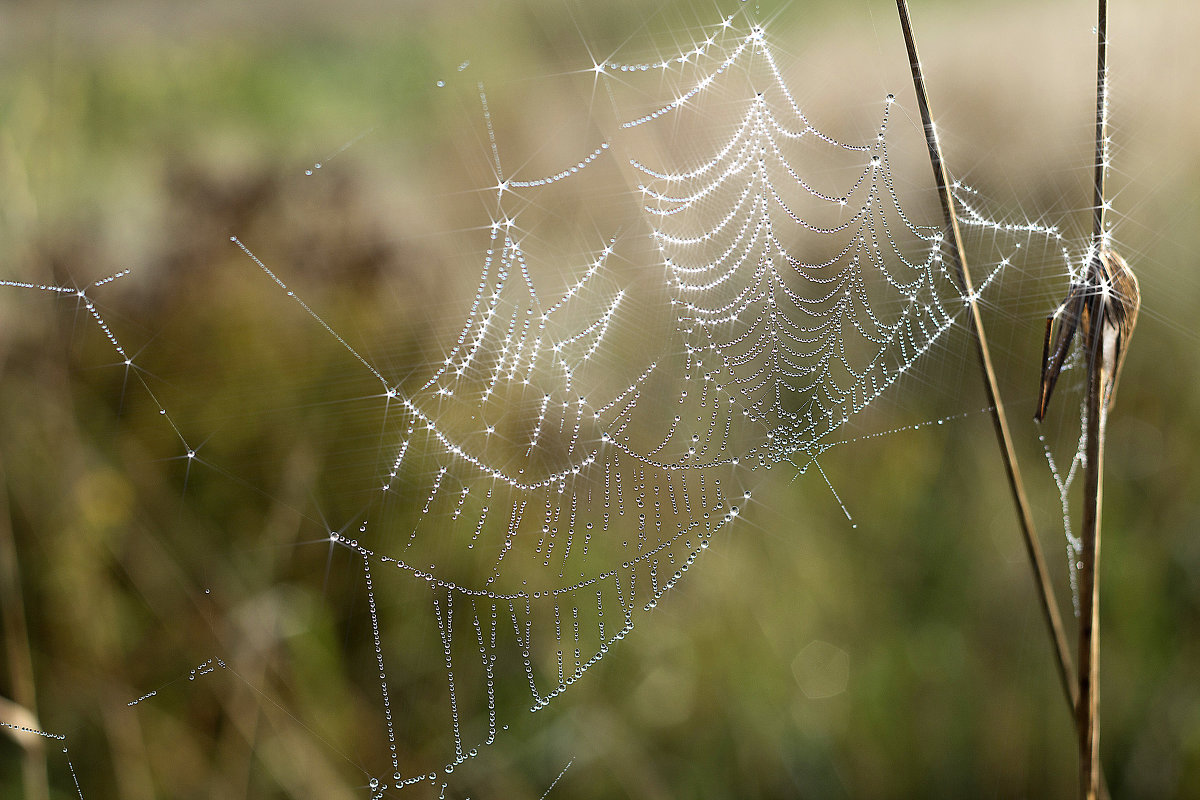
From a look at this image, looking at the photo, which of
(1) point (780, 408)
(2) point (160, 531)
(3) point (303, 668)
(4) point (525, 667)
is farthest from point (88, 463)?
(1) point (780, 408)

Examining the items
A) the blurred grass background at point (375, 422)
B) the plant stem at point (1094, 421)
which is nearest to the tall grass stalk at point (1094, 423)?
the plant stem at point (1094, 421)

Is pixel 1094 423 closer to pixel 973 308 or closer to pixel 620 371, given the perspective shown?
pixel 973 308

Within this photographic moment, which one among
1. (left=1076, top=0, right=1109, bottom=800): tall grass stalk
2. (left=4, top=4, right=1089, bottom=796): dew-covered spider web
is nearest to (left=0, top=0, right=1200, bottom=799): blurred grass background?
(left=4, top=4, right=1089, bottom=796): dew-covered spider web

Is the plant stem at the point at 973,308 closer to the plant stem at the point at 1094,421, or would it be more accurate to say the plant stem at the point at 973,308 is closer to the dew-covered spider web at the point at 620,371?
the plant stem at the point at 1094,421

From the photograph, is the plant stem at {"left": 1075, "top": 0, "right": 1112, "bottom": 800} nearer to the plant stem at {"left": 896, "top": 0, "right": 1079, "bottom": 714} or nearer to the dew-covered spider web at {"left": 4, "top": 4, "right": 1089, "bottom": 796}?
the plant stem at {"left": 896, "top": 0, "right": 1079, "bottom": 714}

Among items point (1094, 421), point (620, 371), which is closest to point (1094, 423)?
point (1094, 421)

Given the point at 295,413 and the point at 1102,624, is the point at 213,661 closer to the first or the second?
the point at 295,413
